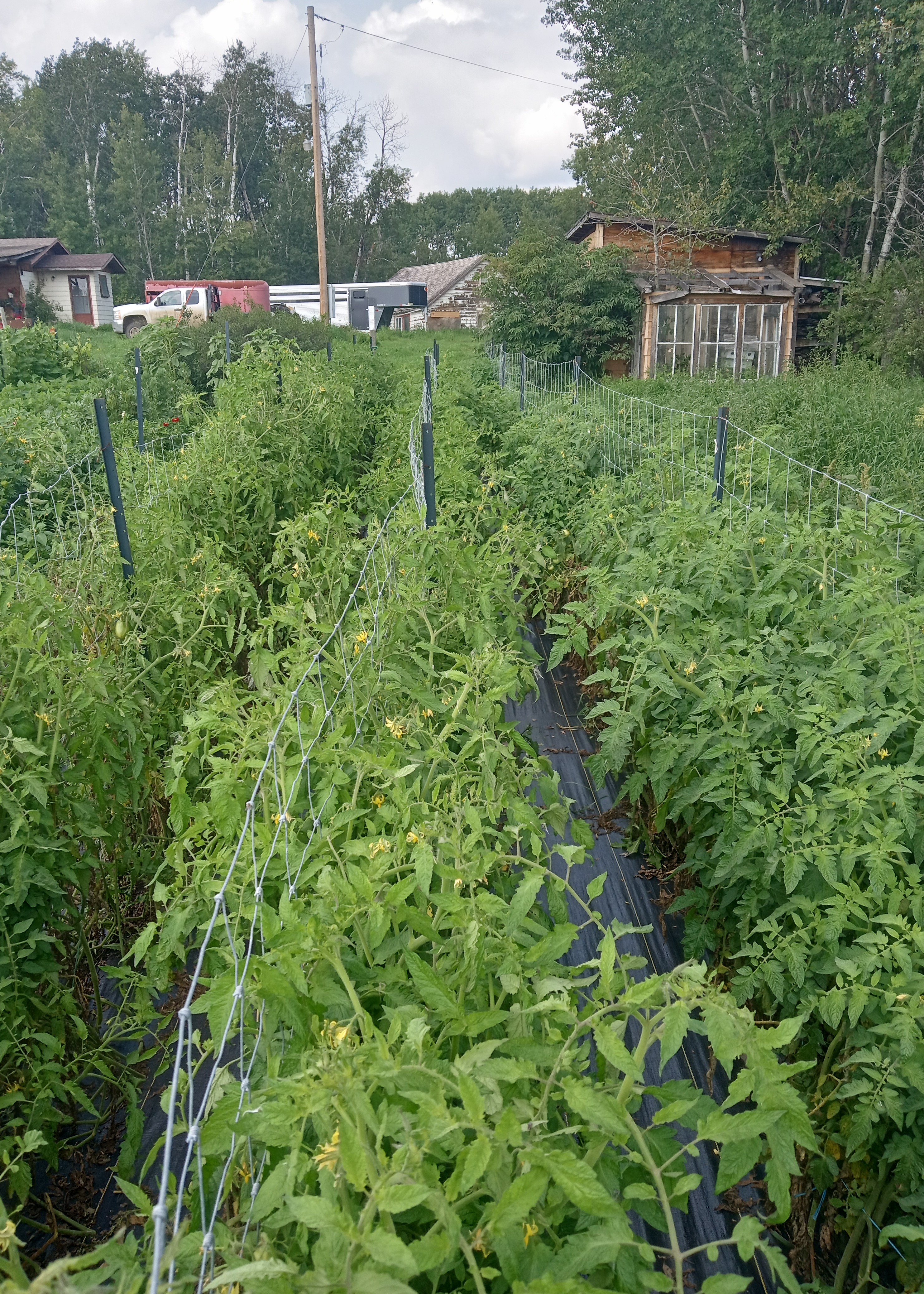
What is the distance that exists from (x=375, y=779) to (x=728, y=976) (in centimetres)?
156

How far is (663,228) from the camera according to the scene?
2242 cm

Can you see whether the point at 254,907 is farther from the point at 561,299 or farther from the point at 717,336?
the point at 717,336

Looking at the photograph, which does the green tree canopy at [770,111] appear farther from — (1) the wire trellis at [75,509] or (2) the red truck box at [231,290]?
(1) the wire trellis at [75,509]

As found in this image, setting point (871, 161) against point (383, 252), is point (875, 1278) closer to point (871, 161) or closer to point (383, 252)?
point (871, 161)

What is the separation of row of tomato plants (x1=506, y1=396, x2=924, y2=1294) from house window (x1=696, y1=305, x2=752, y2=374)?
61.0 feet

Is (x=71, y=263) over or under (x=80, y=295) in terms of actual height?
over

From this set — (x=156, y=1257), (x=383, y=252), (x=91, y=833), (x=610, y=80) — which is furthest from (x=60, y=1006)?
(x=383, y=252)

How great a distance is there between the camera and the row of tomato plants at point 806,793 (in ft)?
7.54

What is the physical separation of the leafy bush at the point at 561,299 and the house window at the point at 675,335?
0.65m

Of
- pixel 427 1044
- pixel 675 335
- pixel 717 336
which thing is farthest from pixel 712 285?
pixel 427 1044

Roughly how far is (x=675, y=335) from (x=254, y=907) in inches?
843

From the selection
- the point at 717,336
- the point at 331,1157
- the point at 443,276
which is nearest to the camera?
the point at 331,1157

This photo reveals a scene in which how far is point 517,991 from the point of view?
1.66 meters

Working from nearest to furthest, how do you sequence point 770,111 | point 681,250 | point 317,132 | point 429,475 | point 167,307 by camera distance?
point 429,475 < point 317,132 < point 681,250 < point 770,111 < point 167,307
